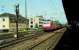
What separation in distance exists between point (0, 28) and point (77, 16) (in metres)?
76.2

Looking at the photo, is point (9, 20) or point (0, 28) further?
point (9, 20)

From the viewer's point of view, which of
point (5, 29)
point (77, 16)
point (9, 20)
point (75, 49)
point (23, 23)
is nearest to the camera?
point (75, 49)

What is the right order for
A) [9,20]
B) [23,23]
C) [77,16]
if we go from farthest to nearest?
[23,23] → [9,20] → [77,16]

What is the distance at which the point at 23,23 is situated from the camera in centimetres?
13038

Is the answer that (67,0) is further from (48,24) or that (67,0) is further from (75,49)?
(48,24)

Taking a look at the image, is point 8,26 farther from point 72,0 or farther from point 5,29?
point 72,0

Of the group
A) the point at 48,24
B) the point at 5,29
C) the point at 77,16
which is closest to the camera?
the point at 77,16

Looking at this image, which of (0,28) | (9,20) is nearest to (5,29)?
(0,28)

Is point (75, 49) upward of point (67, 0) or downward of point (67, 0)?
downward

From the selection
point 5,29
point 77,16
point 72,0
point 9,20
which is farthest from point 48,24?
point 9,20

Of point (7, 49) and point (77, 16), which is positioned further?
point (77, 16)

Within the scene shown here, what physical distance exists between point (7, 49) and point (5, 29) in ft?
281

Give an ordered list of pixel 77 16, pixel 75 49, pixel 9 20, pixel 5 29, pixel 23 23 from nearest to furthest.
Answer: pixel 75 49
pixel 77 16
pixel 5 29
pixel 9 20
pixel 23 23

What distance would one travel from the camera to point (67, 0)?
20281 millimetres
